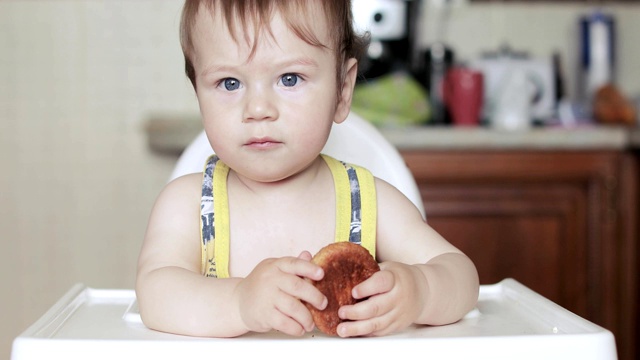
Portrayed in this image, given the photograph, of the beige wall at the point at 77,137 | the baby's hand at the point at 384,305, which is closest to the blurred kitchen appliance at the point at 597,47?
the beige wall at the point at 77,137

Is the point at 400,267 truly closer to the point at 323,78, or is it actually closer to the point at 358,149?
the point at 323,78

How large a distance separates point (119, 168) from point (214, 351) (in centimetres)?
191

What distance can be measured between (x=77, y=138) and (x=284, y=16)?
5.84 feet

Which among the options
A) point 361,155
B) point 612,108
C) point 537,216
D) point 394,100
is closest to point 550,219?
Answer: point 537,216

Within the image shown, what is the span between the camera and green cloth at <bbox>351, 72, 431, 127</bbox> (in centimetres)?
A: 221

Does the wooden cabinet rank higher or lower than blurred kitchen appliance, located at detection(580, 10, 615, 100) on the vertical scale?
lower

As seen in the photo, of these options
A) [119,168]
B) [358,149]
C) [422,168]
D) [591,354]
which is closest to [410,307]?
[591,354]

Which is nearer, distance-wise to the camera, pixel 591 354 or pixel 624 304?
pixel 591 354

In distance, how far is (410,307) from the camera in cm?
73

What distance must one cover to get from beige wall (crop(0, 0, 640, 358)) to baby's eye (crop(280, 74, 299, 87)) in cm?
165

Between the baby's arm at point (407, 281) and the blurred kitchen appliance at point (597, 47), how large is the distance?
1.70m

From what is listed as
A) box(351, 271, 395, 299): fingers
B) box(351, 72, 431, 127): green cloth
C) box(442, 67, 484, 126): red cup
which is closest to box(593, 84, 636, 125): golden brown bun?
box(442, 67, 484, 126): red cup

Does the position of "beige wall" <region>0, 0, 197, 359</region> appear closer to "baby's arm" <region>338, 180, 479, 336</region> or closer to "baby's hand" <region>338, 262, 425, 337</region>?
"baby's arm" <region>338, 180, 479, 336</region>

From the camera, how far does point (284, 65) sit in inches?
32.0
